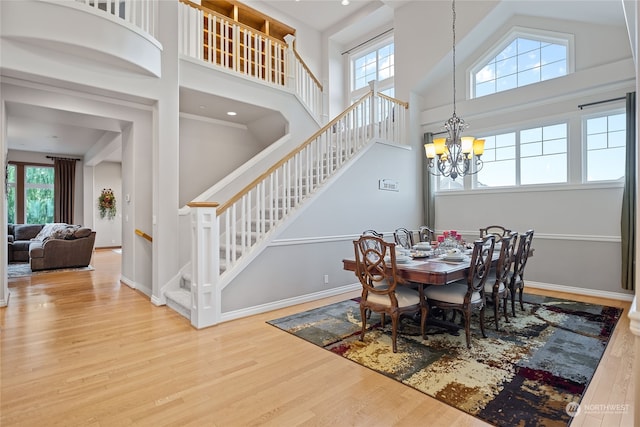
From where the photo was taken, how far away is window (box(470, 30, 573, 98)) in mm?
5160

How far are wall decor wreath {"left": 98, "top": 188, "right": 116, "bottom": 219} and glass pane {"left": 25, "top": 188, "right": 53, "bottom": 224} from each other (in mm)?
1293

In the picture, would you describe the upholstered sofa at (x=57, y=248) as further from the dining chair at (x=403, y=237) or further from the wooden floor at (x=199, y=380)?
the dining chair at (x=403, y=237)

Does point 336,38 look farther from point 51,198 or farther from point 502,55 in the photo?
point 51,198

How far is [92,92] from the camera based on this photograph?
13.3 feet

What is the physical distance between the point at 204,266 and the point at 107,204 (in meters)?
9.27

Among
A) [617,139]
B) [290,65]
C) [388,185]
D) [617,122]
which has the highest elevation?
[290,65]

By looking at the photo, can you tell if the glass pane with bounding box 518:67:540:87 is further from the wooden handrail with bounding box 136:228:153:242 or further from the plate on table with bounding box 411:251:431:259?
the wooden handrail with bounding box 136:228:153:242

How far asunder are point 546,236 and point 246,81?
552 centimetres

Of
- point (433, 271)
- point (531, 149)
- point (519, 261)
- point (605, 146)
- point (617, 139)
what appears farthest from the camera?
point (531, 149)

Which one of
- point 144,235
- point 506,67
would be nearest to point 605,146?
point 506,67

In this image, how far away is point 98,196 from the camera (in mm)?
10734

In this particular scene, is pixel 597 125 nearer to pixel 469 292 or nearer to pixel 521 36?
pixel 521 36

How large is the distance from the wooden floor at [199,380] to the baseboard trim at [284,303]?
0.13 m

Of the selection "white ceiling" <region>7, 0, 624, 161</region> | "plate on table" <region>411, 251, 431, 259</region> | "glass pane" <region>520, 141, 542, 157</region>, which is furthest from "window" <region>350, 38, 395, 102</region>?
"plate on table" <region>411, 251, 431, 259</region>
